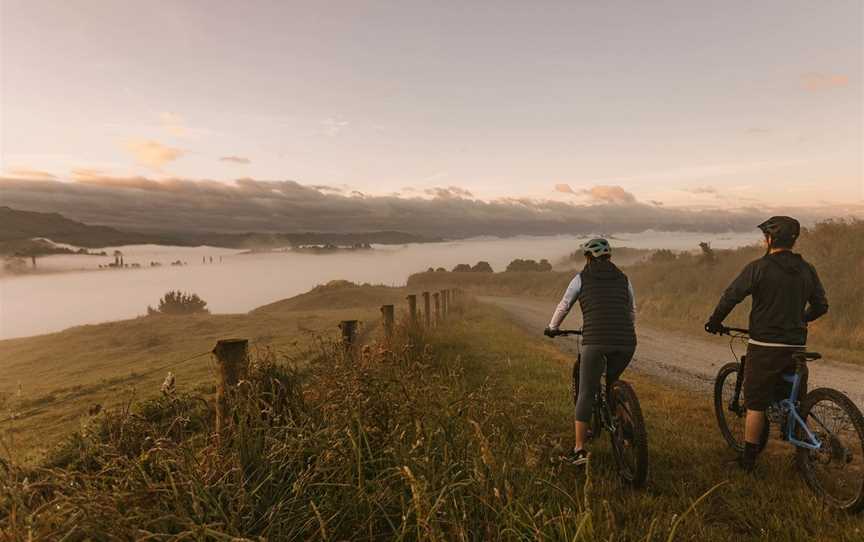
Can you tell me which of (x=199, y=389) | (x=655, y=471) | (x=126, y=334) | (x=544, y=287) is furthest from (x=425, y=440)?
(x=544, y=287)

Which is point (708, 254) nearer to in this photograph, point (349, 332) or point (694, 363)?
point (694, 363)

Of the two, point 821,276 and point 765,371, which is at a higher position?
point 765,371

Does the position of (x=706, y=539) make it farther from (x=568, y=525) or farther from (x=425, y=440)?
(x=425, y=440)

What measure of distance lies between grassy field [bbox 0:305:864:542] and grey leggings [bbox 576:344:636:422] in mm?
719

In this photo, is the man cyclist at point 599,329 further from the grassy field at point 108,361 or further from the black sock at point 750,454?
the grassy field at point 108,361

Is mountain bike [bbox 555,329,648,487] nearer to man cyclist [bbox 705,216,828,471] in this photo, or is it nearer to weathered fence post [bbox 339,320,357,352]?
man cyclist [bbox 705,216,828,471]

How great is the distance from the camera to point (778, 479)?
187 inches

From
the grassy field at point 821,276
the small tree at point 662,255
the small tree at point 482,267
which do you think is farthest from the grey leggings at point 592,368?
the small tree at point 482,267

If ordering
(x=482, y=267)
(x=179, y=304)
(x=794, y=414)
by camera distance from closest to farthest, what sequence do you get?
1. (x=794, y=414)
2. (x=179, y=304)
3. (x=482, y=267)

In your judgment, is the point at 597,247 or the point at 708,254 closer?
the point at 597,247

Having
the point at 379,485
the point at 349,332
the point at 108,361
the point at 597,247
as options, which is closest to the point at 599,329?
the point at 597,247

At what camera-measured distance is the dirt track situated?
10688mm

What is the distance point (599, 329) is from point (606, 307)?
0.89 ft

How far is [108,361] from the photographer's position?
23688 mm
